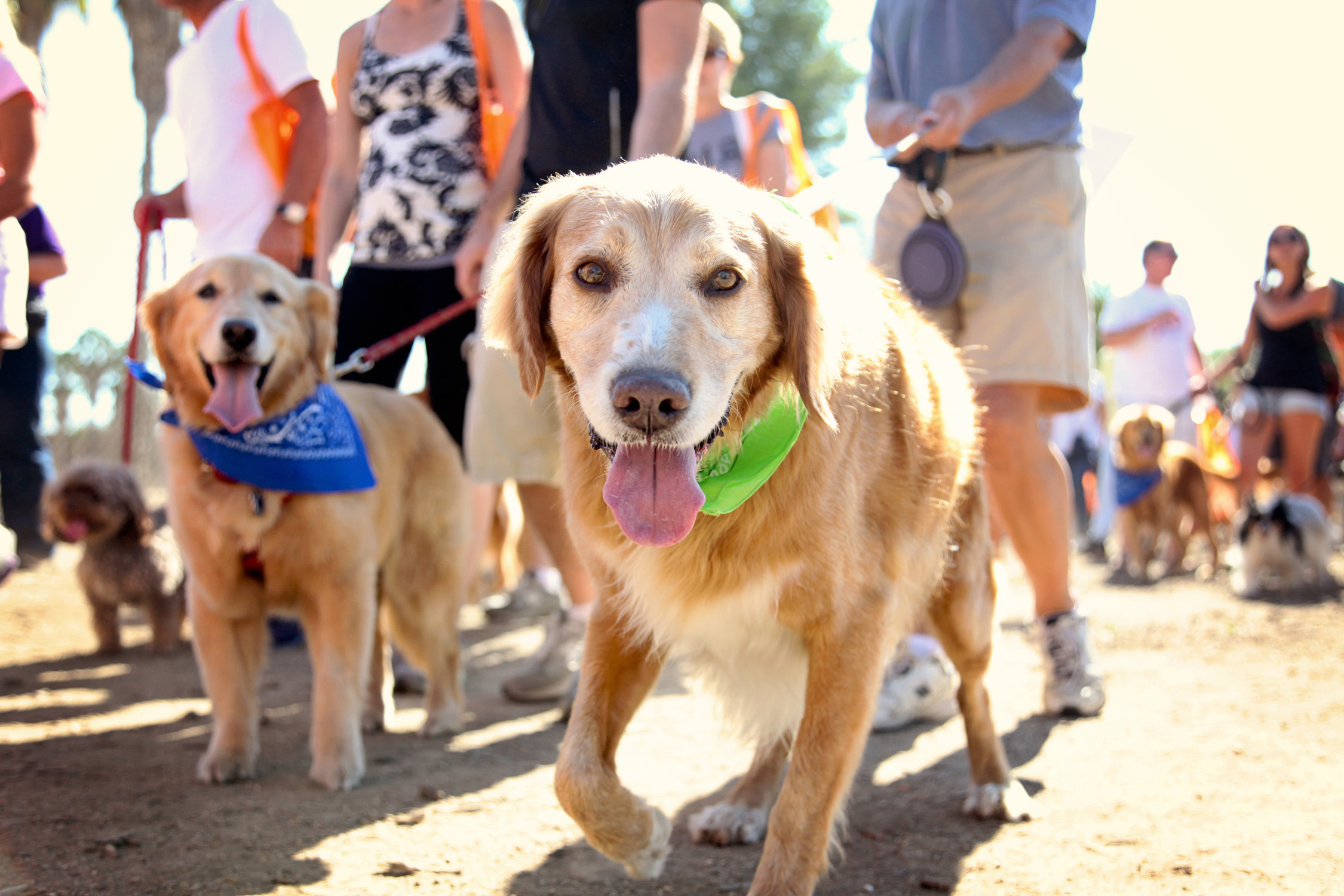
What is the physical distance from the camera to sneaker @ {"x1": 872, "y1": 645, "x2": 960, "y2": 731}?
3.66 m

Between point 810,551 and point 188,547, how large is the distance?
2.12 metres

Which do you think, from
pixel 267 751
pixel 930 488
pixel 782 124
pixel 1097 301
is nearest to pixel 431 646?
pixel 267 751

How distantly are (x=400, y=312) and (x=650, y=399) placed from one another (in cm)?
273

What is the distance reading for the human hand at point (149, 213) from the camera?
412 centimetres

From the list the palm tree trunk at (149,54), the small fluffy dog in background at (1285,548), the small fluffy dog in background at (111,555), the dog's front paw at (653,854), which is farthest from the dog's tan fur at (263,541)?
the palm tree trunk at (149,54)

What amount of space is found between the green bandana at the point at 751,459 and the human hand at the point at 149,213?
10.3ft

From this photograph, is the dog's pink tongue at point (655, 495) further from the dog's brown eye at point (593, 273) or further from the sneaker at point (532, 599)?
the sneaker at point (532, 599)

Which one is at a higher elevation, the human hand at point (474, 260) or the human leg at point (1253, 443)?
the human hand at point (474, 260)

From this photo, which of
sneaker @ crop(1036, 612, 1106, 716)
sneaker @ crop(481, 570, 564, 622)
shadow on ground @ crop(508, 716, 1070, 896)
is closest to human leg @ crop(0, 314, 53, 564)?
sneaker @ crop(481, 570, 564, 622)

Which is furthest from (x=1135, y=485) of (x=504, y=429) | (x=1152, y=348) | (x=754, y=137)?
(x=504, y=429)

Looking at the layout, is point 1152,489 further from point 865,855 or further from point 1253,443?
point 865,855

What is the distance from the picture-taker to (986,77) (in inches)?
131

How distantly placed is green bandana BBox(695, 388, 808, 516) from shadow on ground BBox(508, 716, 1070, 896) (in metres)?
0.93

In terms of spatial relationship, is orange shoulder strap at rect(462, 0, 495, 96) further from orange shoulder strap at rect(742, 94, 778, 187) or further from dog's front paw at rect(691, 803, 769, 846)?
dog's front paw at rect(691, 803, 769, 846)
